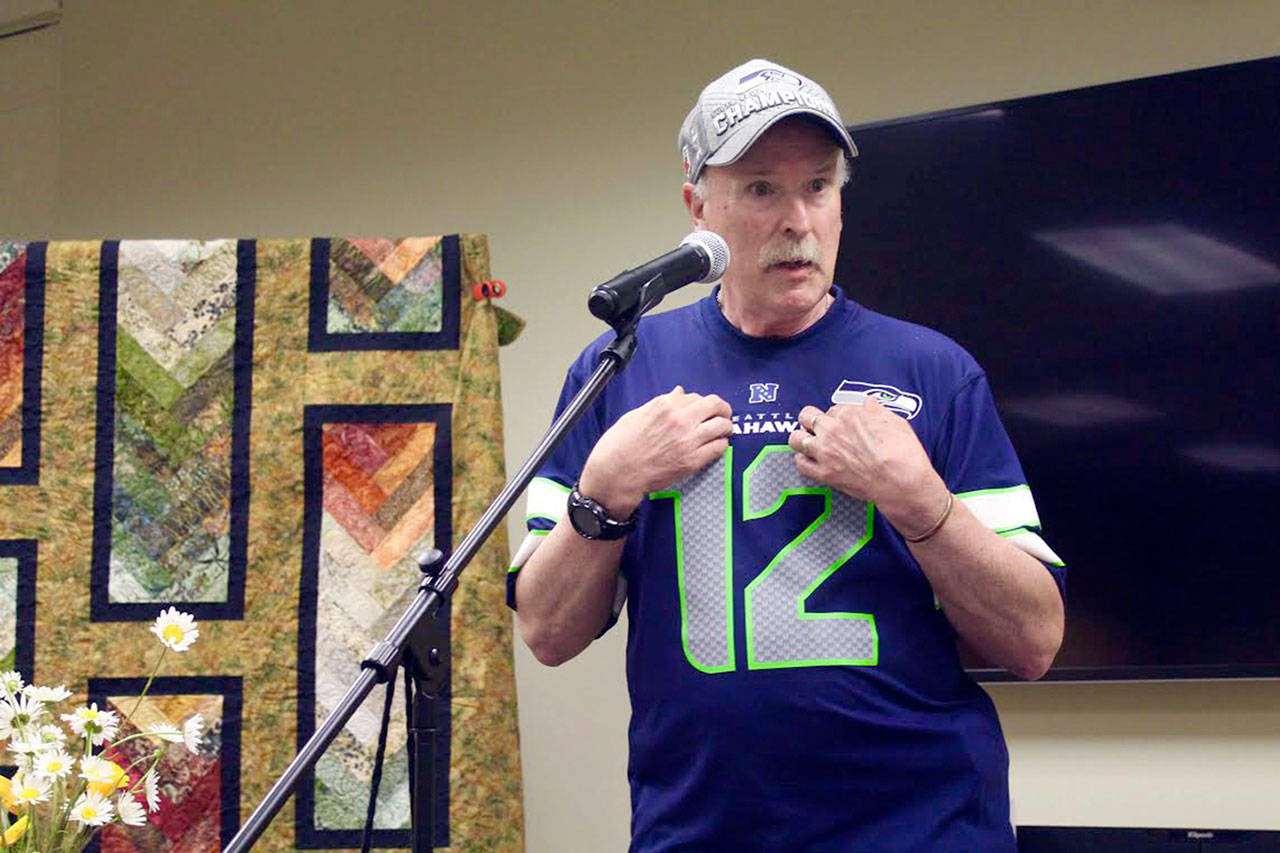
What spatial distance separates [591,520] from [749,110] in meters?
0.45

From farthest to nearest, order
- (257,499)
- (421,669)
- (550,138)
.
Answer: (550,138) < (257,499) < (421,669)

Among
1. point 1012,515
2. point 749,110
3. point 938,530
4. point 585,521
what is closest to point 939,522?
point 938,530

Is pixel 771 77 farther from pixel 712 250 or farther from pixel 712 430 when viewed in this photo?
pixel 712 430

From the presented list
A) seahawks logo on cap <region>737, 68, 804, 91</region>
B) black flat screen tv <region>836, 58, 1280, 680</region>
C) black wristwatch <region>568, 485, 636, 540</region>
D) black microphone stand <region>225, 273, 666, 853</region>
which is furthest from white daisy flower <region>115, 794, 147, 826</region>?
black flat screen tv <region>836, 58, 1280, 680</region>

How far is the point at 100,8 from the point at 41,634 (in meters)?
1.81

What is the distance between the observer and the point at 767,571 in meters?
1.40

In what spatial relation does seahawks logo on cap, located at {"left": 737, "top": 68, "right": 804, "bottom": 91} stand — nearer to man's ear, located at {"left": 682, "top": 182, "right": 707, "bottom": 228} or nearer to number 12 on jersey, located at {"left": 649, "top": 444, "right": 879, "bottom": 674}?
man's ear, located at {"left": 682, "top": 182, "right": 707, "bottom": 228}

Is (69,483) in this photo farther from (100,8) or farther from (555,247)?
(100,8)

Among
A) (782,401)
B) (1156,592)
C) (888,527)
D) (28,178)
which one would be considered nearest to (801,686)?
(888,527)

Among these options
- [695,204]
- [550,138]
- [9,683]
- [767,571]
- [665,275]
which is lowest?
[9,683]

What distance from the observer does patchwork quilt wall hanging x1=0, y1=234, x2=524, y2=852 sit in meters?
2.66

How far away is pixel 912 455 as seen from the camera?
132cm

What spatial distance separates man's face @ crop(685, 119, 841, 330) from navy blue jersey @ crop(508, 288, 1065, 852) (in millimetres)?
44

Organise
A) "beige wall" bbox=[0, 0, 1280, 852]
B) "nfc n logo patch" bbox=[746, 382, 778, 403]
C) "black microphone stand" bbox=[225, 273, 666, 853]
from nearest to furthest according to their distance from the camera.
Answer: "black microphone stand" bbox=[225, 273, 666, 853]
"nfc n logo patch" bbox=[746, 382, 778, 403]
"beige wall" bbox=[0, 0, 1280, 852]
